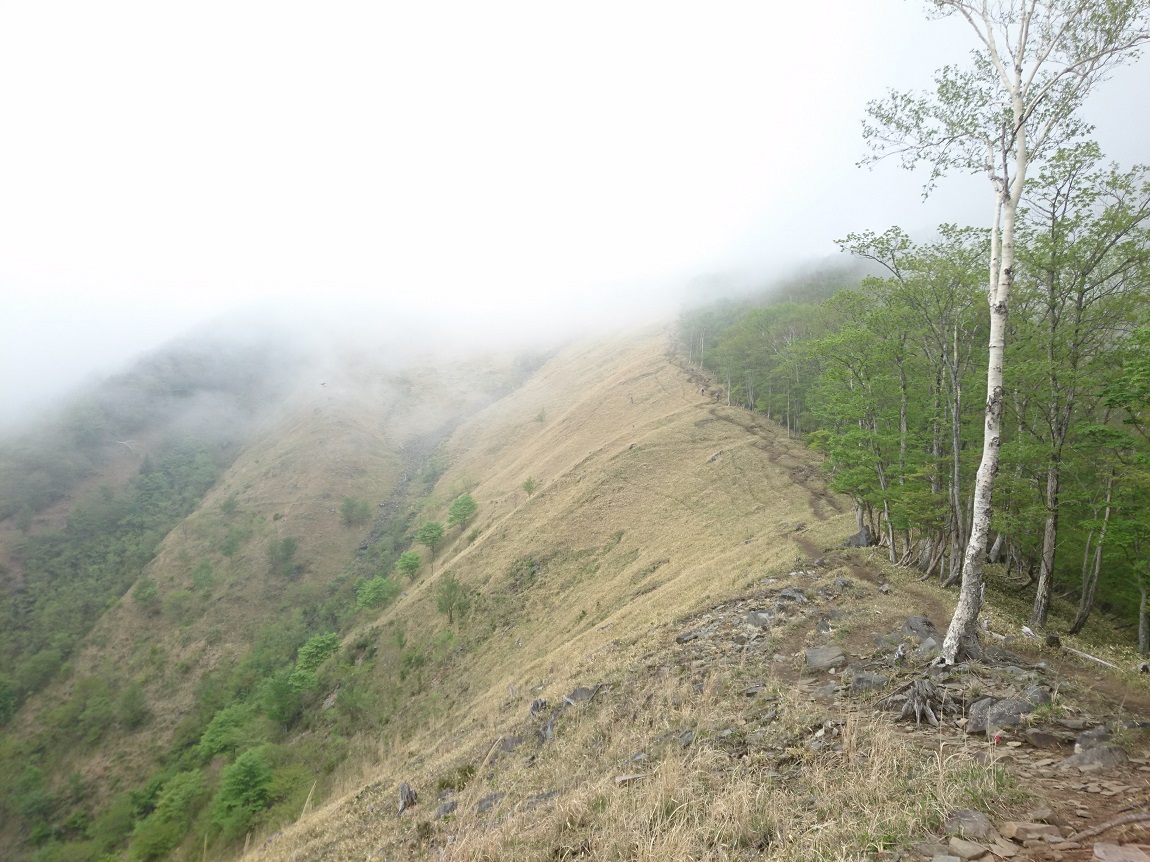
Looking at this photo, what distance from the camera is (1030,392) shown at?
48.1 feet

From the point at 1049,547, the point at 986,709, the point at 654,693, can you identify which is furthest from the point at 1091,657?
the point at 654,693

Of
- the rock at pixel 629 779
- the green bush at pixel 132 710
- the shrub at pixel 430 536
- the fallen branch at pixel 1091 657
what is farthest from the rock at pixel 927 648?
the green bush at pixel 132 710

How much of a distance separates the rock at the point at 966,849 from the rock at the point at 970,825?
15cm

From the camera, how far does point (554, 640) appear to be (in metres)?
27.7

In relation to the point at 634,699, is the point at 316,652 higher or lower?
lower

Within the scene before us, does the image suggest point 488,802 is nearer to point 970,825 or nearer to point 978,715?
point 970,825

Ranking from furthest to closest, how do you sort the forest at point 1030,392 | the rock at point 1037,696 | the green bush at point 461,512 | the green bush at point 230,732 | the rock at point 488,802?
the green bush at point 461,512 < the green bush at point 230,732 < the forest at point 1030,392 < the rock at point 488,802 < the rock at point 1037,696

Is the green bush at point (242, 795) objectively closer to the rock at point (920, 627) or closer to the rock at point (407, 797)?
the rock at point (407, 797)

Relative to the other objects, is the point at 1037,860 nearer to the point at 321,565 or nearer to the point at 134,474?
the point at 321,565

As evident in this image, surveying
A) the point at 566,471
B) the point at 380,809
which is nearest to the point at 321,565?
the point at 566,471

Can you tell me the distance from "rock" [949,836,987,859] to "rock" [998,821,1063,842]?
0.36m

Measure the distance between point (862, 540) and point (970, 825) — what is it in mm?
21461

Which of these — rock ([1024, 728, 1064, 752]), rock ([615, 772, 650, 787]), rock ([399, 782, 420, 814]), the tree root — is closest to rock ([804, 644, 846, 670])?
the tree root

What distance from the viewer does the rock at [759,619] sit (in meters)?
14.4
